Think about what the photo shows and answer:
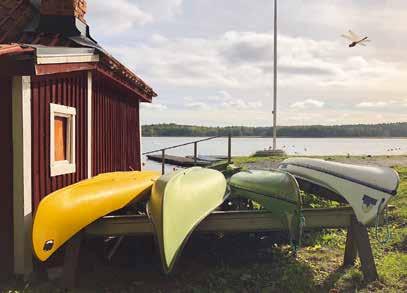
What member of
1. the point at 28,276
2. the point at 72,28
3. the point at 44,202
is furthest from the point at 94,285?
the point at 72,28

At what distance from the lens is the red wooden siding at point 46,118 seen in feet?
19.5

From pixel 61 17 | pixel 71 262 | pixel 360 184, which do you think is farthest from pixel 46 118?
pixel 360 184

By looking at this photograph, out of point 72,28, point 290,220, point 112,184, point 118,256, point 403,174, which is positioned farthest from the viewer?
point 403,174

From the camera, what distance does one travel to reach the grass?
19.1ft

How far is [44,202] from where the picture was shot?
557cm


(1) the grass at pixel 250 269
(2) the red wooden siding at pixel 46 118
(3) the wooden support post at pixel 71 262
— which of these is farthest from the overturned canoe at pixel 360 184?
(2) the red wooden siding at pixel 46 118

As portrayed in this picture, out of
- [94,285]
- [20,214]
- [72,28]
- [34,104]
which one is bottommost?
[94,285]

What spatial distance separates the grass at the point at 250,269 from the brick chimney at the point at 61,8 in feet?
13.6

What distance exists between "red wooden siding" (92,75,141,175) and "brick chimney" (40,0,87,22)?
1.26 metres

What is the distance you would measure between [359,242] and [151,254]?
10.1ft

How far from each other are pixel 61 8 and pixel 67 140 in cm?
264

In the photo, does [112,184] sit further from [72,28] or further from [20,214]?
[72,28]

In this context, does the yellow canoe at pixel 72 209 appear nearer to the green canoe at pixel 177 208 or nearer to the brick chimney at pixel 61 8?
the green canoe at pixel 177 208

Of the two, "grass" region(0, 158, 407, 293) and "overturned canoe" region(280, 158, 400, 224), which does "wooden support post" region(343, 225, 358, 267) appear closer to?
"grass" region(0, 158, 407, 293)
